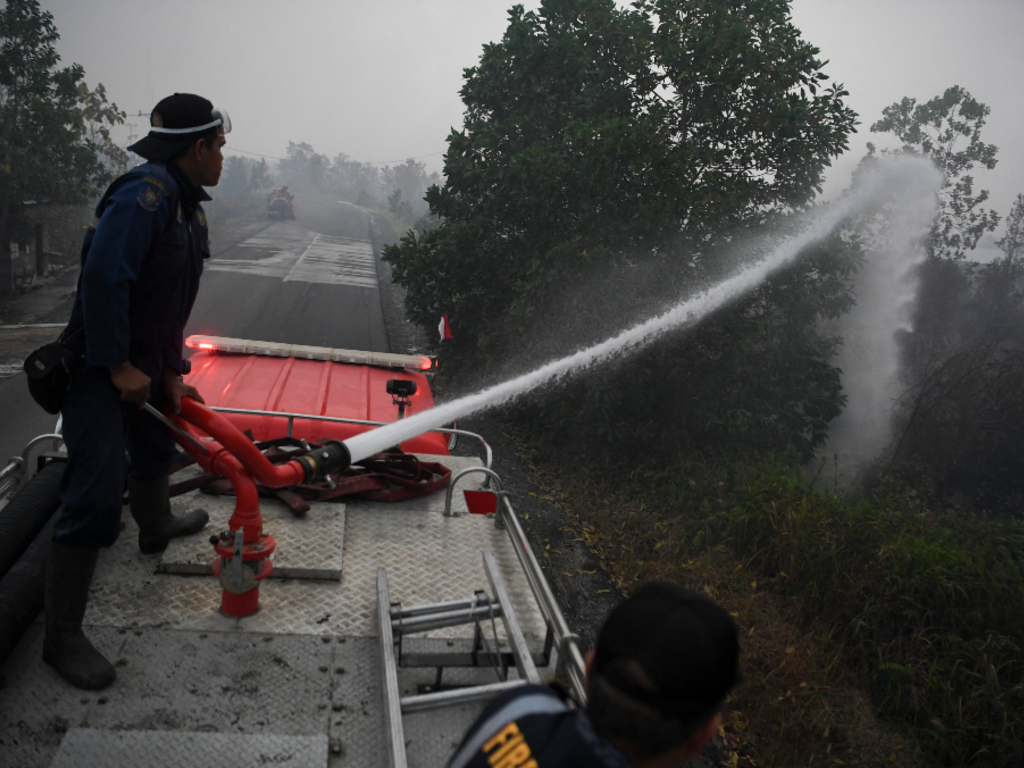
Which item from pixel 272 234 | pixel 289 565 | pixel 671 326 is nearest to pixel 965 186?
pixel 671 326

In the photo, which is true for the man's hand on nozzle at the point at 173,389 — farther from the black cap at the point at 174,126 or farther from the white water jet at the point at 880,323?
the white water jet at the point at 880,323

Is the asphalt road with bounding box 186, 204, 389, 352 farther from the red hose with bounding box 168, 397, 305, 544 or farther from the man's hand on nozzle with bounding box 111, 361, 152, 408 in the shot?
the man's hand on nozzle with bounding box 111, 361, 152, 408

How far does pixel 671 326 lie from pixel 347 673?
20.9 feet

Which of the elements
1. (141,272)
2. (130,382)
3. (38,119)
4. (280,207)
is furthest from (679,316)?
(280,207)

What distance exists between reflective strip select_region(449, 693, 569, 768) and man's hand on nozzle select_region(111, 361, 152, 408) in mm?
1899

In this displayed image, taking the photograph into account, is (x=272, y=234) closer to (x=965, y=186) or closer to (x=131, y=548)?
(x=965, y=186)

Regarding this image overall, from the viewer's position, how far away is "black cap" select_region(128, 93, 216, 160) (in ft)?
9.11

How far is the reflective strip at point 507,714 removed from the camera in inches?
47.4

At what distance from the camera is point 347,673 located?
2463 mm

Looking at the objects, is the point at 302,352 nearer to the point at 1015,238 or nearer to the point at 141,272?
the point at 141,272

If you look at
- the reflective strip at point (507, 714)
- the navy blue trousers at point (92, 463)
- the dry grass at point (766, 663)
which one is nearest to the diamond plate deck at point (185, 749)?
the navy blue trousers at point (92, 463)

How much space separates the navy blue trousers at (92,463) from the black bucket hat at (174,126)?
0.88 meters

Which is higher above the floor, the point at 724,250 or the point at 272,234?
the point at 724,250

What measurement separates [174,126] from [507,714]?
2.57 meters
